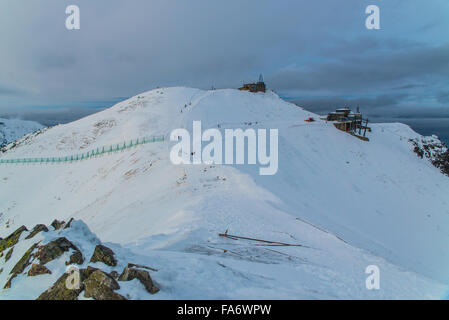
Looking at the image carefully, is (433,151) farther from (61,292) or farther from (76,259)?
(61,292)

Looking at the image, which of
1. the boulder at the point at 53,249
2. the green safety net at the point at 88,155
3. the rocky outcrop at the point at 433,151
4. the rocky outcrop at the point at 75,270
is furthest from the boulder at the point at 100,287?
the rocky outcrop at the point at 433,151

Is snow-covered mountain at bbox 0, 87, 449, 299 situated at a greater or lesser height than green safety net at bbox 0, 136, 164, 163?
lesser

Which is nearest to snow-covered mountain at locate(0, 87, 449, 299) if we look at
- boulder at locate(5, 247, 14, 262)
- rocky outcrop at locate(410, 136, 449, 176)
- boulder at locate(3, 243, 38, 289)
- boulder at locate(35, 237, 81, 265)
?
boulder at locate(3, 243, 38, 289)

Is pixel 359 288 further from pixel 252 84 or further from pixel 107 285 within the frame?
pixel 252 84

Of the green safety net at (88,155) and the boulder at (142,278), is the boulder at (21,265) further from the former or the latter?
the green safety net at (88,155)

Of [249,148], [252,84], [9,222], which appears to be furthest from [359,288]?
[252,84]

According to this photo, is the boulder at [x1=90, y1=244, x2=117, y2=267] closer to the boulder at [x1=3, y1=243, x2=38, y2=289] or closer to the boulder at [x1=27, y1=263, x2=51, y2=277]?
the boulder at [x1=27, y1=263, x2=51, y2=277]
